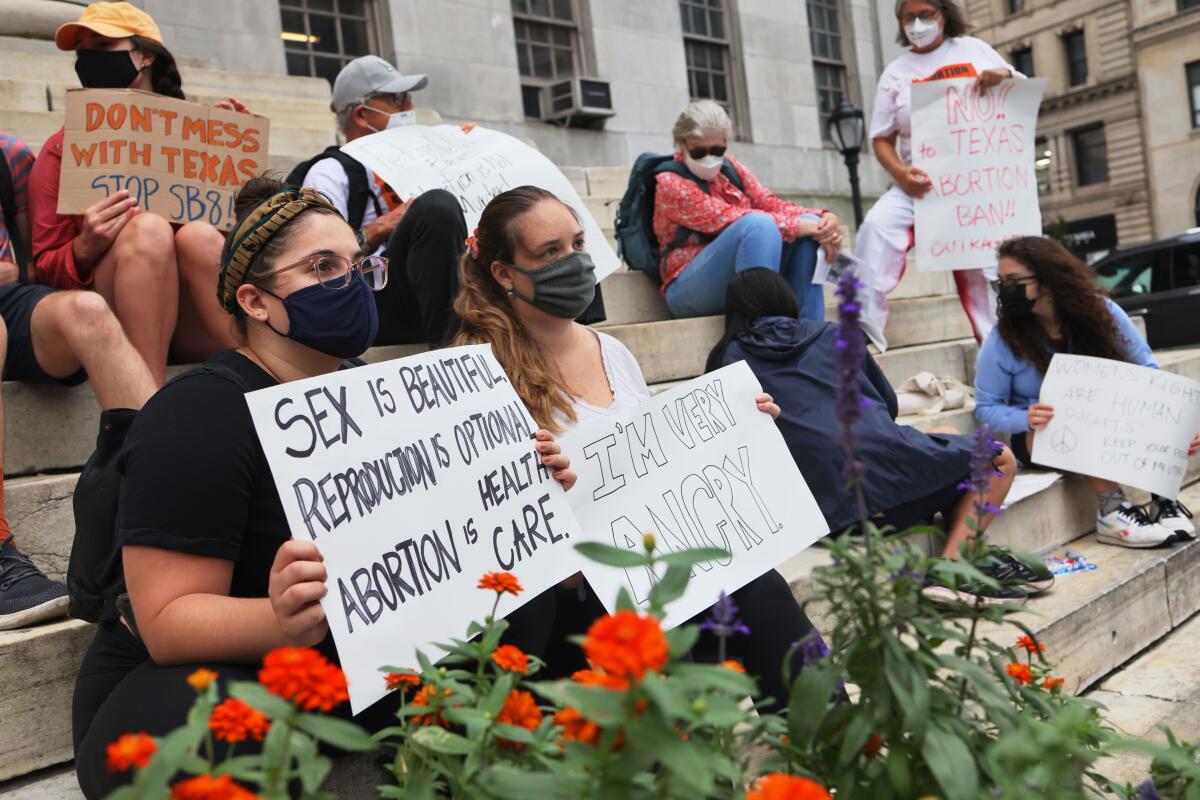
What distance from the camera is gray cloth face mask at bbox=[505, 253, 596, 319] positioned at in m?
3.03

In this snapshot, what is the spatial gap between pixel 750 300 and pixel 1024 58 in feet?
144

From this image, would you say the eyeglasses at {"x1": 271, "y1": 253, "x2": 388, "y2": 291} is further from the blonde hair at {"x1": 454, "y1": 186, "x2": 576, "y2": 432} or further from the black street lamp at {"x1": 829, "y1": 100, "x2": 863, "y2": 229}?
the black street lamp at {"x1": 829, "y1": 100, "x2": 863, "y2": 229}

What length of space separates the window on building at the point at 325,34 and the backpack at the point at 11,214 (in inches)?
294

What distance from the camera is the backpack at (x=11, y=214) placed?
3.33 m

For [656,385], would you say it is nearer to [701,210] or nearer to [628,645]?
[701,210]

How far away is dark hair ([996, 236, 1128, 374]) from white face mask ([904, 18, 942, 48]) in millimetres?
1679

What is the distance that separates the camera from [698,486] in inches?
108

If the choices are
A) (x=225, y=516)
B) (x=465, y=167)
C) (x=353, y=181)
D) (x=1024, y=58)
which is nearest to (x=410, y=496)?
(x=225, y=516)

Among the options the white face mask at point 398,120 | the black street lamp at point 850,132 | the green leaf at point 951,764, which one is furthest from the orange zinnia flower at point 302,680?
the black street lamp at point 850,132

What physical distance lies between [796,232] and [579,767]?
475 cm

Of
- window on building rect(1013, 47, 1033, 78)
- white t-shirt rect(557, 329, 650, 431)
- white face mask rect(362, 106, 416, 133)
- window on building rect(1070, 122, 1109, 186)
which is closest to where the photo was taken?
white t-shirt rect(557, 329, 650, 431)

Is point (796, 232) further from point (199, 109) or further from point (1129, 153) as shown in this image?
point (1129, 153)

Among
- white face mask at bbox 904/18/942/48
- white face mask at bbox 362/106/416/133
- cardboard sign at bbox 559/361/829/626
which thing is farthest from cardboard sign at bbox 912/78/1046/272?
cardboard sign at bbox 559/361/829/626

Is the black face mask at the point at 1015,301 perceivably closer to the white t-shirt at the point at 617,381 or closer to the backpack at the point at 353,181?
the white t-shirt at the point at 617,381
